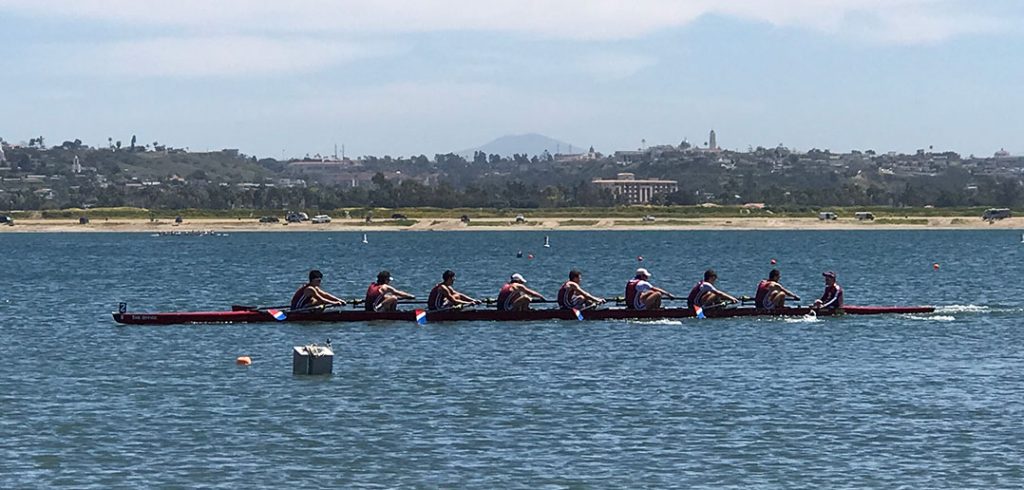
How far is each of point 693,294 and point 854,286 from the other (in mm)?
32398

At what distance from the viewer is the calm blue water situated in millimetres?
26031

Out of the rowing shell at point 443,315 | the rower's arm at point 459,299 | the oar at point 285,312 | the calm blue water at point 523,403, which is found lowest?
the calm blue water at point 523,403

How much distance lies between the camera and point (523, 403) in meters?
32.9

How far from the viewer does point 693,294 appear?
50.3 meters

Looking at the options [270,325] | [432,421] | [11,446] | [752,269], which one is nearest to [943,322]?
[270,325]

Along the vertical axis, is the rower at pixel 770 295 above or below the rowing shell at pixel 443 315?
above

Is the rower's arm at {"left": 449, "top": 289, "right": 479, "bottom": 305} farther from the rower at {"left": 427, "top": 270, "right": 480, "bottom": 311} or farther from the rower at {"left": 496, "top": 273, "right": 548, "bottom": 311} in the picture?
the rower at {"left": 496, "top": 273, "right": 548, "bottom": 311}

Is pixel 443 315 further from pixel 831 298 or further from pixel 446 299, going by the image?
pixel 831 298

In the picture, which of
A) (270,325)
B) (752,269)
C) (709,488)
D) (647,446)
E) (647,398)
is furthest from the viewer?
(752,269)

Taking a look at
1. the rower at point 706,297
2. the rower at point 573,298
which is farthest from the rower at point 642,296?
the rower at point 706,297

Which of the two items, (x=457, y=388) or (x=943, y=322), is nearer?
(x=457, y=388)

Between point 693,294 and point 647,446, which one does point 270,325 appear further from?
point 647,446

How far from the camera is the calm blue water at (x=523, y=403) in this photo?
26.0 m

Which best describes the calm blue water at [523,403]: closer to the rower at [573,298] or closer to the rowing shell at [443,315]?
the rowing shell at [443,315]
